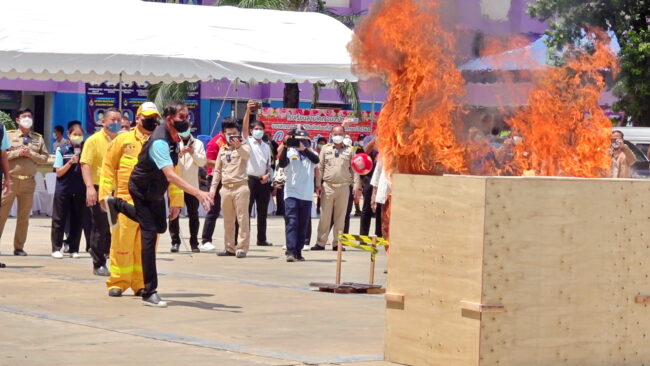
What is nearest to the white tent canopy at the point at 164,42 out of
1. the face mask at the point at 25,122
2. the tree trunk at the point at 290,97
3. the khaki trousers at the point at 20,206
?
the face mask at the point at 25,122

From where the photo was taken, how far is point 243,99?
44188 millimetres

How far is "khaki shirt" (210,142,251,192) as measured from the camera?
17.7 m

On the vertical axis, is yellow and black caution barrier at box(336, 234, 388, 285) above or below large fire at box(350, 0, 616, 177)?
below

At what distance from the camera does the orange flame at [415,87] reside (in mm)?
9578

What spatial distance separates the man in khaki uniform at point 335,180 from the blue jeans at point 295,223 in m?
1.21

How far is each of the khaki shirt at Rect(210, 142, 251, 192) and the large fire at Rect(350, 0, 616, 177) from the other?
7195 millimetres

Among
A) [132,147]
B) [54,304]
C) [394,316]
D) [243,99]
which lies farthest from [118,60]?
[243,99]

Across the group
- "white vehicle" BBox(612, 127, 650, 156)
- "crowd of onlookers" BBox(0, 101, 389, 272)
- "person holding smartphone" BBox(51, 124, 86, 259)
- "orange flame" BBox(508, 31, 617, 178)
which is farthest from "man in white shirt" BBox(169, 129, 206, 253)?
"white vehicle" BBox(612, 127, 650, 156)

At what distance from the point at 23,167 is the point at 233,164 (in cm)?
282

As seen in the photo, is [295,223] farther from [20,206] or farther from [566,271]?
[566,271]

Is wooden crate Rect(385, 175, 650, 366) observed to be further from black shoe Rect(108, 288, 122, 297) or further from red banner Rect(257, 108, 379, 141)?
red banner Rect(257, 108, 379, 141)

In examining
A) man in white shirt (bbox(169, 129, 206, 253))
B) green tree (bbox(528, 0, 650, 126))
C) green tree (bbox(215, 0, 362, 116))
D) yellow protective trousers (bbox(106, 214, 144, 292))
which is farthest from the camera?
green tree (bbox(215, 0, 362, 116))

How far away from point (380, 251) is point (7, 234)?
19.9 ft

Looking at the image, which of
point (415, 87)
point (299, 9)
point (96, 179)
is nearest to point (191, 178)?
point (96, 179)
